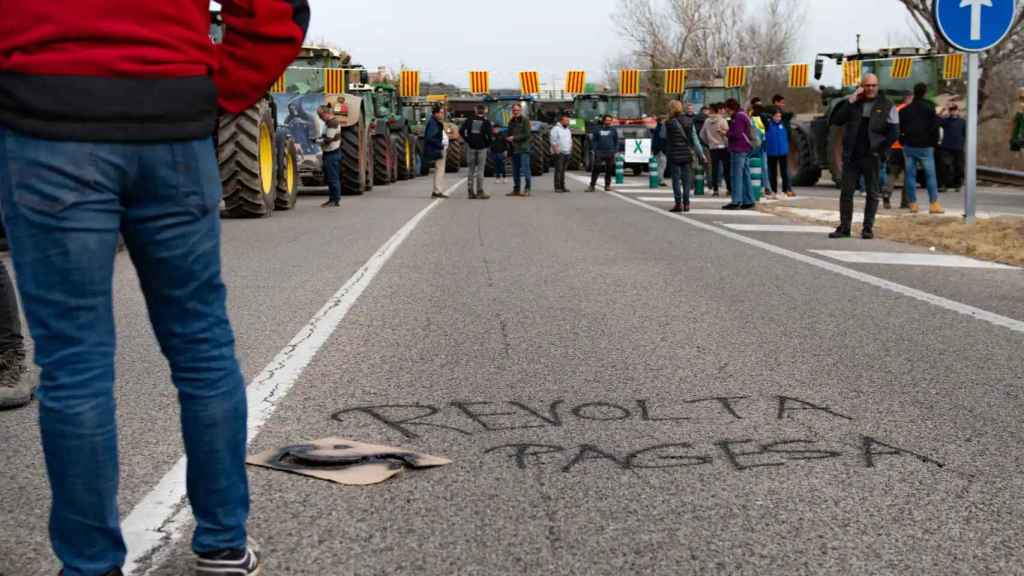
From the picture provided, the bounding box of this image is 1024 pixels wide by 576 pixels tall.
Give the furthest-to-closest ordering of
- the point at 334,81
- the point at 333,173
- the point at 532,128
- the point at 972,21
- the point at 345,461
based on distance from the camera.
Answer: the point at 532,128 → the point at 334,81 → the point at 333,173 → the point at 972,21 → the point at 345,461

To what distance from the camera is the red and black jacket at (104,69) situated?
261cm

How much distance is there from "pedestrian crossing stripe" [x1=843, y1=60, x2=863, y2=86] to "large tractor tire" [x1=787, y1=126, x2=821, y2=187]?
1524 millimetres

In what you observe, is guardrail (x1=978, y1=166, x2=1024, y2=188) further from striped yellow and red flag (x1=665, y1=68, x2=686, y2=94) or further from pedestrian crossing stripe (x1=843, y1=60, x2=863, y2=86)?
striped yellow and red flag (x1=665, y1=68, x2=686, y2=94)

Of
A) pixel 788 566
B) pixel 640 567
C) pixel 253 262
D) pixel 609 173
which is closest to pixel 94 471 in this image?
pixel 640 567

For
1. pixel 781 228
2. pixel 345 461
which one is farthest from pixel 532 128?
pixel 345 461

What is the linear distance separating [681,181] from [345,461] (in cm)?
1554

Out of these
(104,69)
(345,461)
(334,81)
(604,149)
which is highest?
(334,81)

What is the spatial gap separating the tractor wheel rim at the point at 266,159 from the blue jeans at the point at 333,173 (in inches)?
103

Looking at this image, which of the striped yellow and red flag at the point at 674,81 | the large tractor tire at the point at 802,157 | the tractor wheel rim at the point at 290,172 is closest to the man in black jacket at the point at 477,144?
the tractor wheel rim at the point at 290,172

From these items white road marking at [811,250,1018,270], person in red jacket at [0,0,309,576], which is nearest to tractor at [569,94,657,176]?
white road marking at [811,250,1018,270]

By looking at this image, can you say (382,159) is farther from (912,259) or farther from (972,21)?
(912,259)

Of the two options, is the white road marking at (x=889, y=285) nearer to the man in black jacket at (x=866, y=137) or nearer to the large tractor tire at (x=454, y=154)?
the man in black jacket at (x=866, y=137)

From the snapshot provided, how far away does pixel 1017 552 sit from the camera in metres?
3.33

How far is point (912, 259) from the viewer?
1158 centimetres
